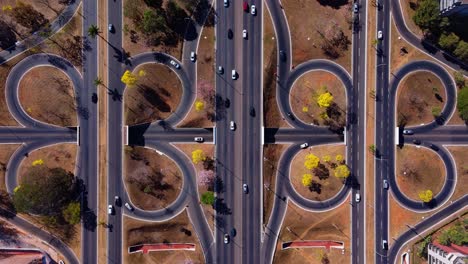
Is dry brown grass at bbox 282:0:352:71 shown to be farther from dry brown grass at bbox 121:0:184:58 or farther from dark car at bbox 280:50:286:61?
dry brown grass at bbox 121:0:184:58

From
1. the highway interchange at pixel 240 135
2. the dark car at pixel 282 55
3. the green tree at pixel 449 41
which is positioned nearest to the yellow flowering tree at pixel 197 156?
the highway interchange at pixel 240 135

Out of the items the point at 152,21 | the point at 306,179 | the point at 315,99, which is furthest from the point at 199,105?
the point at 306,179

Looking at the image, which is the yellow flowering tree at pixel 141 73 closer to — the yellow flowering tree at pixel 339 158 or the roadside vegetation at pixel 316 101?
the roadside vegetation at pixel 316 101

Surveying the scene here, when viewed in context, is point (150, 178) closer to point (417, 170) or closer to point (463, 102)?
point (417, 170)

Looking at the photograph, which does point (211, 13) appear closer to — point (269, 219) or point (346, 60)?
point (346, 60)

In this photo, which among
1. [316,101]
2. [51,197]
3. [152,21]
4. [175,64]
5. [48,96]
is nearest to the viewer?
[51,197]

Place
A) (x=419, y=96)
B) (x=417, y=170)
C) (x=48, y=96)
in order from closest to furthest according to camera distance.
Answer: (x=48, y=96), (x=419, y=96), (x=417, y=170)

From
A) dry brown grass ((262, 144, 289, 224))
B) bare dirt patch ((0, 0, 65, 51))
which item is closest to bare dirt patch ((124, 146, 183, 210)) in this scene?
dry brown grass ((262, 144, 289, 224))
